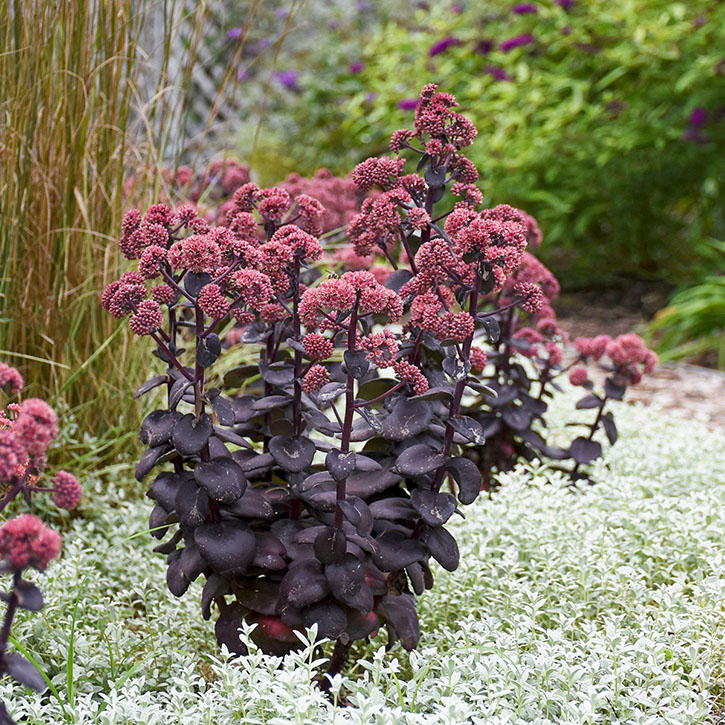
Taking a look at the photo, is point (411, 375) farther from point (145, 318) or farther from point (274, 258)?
point (145, 318)

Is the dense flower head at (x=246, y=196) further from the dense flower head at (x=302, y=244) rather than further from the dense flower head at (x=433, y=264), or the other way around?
the dense flower head at (x=433, y=264)

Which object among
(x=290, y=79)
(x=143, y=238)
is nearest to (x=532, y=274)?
(x=143, y=238)

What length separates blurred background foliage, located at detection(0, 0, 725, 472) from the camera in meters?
2.06

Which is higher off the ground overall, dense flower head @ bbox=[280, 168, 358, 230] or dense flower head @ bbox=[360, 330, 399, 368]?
dense flower head @ bbox=[360, 330, 399, 368]

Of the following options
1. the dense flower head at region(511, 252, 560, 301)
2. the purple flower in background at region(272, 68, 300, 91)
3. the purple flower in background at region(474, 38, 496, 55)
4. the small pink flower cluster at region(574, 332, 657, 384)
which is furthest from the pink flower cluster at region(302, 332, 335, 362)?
the purple flower in background at region(272, 68, 300, 91)

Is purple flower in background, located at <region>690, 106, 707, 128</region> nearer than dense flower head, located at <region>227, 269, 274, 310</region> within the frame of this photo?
No

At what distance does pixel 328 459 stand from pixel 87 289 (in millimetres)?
1208

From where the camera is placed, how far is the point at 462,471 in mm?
1383

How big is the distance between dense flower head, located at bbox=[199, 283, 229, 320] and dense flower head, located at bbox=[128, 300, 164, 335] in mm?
80

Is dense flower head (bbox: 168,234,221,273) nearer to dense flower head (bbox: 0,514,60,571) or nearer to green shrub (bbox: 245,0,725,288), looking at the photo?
dense flower head (bbox: 0,514,60,571)

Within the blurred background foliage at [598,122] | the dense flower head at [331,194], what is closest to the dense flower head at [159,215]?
the dense flower head at [331,194]

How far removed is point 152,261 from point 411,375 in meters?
0.45

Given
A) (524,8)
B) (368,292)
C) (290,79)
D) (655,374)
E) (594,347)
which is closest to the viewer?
(368,292)

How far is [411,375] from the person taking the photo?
1303 millimetres
